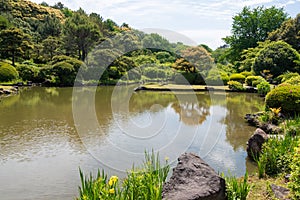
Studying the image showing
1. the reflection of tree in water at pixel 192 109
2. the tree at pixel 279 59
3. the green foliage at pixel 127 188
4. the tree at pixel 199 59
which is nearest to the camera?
the green foliage at pixel 127 188

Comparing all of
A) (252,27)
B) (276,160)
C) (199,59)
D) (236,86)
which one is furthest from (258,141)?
(252,27)

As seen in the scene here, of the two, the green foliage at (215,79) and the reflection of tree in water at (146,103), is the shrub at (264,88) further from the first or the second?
the green foliage at (215,79)

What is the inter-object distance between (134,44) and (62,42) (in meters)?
6.91

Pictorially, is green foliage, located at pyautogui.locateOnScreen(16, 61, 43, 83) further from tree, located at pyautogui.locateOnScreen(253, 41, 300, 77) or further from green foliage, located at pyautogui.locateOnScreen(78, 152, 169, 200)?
green foliage, located at pyautogui.locateOnScreen(78, 152, 169, 200)

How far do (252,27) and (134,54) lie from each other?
1359 cm

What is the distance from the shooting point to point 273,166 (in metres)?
4.70

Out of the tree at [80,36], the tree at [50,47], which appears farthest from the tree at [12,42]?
the tree at [80,36]

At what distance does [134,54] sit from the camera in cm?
3069

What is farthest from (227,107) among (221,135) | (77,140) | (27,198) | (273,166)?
(27,198)

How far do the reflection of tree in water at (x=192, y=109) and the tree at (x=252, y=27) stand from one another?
1839 cm

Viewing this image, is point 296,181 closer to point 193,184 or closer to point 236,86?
point 193,184

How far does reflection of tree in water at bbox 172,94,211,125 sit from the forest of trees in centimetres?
789

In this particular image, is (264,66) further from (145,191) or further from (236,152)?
(145,191)

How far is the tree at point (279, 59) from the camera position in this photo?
20891mm
